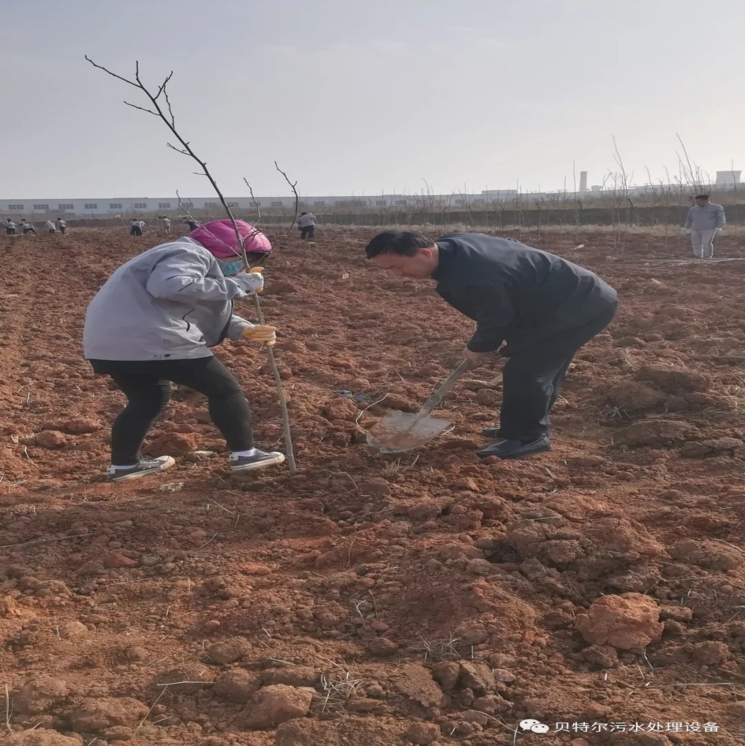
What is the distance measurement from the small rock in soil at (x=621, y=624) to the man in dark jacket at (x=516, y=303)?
138cm

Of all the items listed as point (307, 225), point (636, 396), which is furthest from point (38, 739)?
point (307, 225)

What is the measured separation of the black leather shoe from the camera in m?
3.27

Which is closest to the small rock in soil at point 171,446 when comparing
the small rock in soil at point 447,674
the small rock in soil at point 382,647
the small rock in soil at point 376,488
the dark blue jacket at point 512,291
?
the small rock in soil at point 376,488

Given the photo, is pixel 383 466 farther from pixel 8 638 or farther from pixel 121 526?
pixel 8 638

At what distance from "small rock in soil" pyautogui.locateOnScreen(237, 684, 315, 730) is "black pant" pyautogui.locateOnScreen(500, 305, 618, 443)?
2024mm

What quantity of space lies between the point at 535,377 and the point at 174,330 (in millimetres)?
1720

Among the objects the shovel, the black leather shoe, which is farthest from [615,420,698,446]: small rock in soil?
the shovel

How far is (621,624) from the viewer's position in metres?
1.85

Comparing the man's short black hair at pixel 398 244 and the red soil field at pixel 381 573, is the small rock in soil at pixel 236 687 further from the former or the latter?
the man's short black hair at pixel 398 244

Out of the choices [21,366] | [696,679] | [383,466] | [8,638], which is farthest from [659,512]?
[21,366]

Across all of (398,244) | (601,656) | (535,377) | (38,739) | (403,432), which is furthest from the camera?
(403,432)

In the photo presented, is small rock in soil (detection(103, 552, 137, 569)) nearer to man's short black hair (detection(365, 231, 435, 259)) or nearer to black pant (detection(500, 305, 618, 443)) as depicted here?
man's short black hair (detection(365, 231, 435, 259))

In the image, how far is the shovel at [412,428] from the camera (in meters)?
3.42

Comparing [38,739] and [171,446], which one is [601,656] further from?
[171,446]
